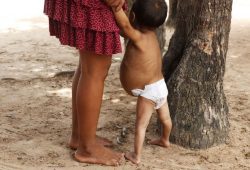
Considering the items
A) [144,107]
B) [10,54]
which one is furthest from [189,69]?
[10,54]

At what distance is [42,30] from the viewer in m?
8.07

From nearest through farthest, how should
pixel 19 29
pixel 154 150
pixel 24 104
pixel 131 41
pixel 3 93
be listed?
1. pixel 131 41
2. pixel 154 150
3. pixel 24 104
4. pixel 3 93
5. pixel 19 29

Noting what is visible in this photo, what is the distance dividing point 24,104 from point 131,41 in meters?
1.71

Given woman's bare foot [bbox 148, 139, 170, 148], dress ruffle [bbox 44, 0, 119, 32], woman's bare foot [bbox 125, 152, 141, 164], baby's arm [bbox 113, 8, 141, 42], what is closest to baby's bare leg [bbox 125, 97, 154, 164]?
woman's bare foot [bbox 125, 152, 141, 164]

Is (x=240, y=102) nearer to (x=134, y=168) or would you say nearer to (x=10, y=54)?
(x=134, y=168)

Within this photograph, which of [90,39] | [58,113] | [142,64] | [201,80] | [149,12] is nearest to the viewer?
[90,39]

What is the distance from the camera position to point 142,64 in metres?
3.22

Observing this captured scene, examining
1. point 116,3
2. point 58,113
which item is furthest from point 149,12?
point 58,113

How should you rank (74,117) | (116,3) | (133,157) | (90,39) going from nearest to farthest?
(116,3), (90,39), (133,157), (74,117)

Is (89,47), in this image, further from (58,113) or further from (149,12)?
(58,113)

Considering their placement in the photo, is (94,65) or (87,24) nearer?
(87,24)

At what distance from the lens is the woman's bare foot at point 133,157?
3309 mm

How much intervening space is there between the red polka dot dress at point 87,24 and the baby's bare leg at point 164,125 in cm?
63

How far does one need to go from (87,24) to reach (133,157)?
0.98 m
